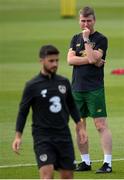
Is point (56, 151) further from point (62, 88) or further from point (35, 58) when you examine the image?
point (35, 58)

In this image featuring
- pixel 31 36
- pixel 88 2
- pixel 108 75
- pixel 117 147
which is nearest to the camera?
pixel 117 147

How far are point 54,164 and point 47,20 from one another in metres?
30.7

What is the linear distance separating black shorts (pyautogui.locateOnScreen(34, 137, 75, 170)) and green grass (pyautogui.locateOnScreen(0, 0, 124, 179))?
88.5 inches

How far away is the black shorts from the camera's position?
11805 mm

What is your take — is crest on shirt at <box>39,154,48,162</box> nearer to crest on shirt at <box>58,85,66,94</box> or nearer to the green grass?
crest on shirt at <box>58,85,66,94</box>

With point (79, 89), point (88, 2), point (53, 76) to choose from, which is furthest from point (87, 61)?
point (88, 2)

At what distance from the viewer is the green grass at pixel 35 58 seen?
16.0 m

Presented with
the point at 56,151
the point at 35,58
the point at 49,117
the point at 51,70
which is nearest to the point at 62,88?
the point at 51,70

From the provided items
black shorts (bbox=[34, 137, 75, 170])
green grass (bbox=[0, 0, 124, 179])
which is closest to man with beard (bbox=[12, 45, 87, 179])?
black shorts (bbox=[34, 137, 75, 170])

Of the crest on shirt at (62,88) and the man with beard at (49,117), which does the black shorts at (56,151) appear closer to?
the man with beard at (49,117)

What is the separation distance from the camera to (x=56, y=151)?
11.9m

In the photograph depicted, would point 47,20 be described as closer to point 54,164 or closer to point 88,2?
point 88,2

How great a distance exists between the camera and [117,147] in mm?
16766

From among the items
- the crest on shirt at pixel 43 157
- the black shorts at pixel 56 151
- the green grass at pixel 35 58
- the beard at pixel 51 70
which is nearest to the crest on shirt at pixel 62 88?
the beard at pixel 51 70
